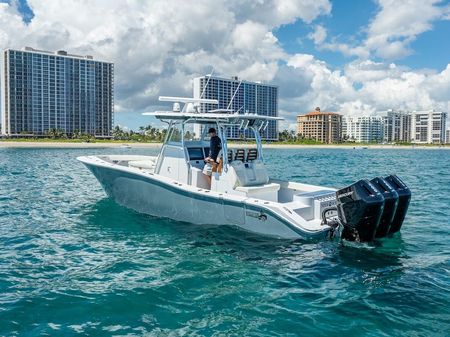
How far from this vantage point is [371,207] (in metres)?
8.48

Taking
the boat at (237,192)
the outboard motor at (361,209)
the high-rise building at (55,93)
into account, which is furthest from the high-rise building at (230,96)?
the high-rise building at (55,93)

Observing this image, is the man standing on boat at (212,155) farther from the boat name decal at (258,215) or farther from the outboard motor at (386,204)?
the outboard motor at (386,204)

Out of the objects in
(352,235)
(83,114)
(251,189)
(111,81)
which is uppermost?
(111,81)

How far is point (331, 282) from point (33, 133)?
500ft

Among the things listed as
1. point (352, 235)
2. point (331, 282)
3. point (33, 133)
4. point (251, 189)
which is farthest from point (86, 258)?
point (33, 133)

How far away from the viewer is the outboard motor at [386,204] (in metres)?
8.73

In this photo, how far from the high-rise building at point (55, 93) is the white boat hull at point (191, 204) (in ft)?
469

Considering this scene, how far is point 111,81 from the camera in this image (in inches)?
6378

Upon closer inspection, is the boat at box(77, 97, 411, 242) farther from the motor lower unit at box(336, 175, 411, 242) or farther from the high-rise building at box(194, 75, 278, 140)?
the high-rise building at box(194, 75, 278, 140)

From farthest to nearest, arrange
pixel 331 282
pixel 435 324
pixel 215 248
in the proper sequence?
pixel 215 248 → pixel 331 282 → pixel 435 324

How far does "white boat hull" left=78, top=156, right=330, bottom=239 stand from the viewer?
31.1 ft

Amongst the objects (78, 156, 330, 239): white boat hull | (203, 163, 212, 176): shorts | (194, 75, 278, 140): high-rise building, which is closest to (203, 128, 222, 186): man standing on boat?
(203, 163, 212, 176): shorts

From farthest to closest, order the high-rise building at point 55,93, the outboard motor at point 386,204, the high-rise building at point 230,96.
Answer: the high-rise building at point 55,93
the high-rise building at point 230,96
the outboard motor at point 386,204

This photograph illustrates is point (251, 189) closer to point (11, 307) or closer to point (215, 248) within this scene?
point (215, 248)
